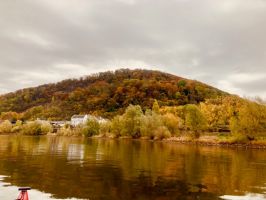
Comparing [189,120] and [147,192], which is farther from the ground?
[189,120]

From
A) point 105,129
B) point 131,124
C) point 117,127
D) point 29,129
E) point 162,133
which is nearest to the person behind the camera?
point 162,133

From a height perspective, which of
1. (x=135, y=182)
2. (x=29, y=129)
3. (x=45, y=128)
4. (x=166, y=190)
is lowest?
(x=166, y=190)

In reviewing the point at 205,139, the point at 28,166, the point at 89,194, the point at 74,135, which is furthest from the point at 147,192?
the point at 74,135

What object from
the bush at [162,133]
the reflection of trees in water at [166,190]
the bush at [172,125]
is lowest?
the reflection of trees in water at [166,190]

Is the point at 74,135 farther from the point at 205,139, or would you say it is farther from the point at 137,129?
the point at 205,139

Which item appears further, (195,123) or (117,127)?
(117,127)

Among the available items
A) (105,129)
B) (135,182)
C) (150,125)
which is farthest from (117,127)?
(135,182)

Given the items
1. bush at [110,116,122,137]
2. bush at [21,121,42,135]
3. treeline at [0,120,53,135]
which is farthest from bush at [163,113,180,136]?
treeline at [0,120,53,135]

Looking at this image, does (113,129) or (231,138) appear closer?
(231,138)

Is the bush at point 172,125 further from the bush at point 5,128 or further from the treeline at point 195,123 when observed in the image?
the bush at point 5,128

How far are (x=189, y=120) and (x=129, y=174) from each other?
71395 mm

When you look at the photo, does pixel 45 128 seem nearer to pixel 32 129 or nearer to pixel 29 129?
pixel 32 129

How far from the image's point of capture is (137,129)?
120m

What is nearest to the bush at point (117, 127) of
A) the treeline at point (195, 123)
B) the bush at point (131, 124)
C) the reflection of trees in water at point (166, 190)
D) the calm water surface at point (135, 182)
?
the treeline at point (195, 123)
